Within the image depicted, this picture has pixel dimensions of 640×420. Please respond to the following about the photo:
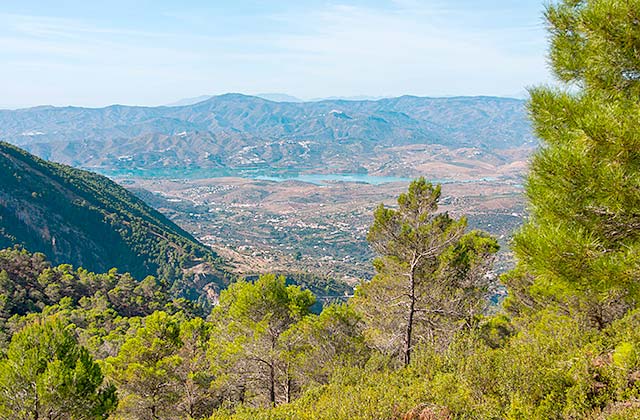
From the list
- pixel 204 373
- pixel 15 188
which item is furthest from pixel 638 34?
pixel 15 188

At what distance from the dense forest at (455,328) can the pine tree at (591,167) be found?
19mm

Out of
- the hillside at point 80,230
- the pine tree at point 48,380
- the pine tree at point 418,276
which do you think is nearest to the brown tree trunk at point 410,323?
the pine tree at point 418,276

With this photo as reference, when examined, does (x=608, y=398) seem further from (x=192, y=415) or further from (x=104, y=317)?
(x=104, y=317)

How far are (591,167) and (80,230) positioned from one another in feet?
286

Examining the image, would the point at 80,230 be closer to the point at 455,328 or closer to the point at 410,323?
the point at 455,328

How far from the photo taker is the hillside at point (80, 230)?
239 ft

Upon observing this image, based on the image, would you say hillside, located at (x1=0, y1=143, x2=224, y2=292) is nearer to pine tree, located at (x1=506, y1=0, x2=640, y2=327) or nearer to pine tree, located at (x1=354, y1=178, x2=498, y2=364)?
pine tree, located at (x1=354, y1=178, x2=498, y2=364)

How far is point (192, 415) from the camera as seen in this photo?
41.3 ft

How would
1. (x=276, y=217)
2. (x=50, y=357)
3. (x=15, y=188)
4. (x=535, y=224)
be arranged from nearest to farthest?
(x=535, y=224) → (x=50, y=357) → (x=15, y=188) → (x=276, y=217)

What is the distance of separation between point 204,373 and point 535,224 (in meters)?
10.4

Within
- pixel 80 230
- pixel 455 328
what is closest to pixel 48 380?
pixel 455 328

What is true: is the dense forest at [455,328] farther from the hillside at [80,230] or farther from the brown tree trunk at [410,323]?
the hillside at [80,230]

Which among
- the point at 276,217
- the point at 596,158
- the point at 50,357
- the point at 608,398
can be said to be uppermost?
the point at 596,158

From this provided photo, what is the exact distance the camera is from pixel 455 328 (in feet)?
39.8
